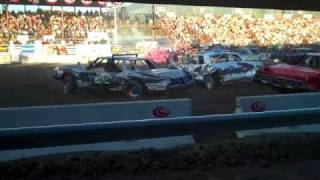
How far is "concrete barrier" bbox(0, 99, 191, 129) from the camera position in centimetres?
1084

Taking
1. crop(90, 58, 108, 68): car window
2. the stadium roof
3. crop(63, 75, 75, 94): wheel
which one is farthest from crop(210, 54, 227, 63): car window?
crop(63, 75, 75, 94): wheel

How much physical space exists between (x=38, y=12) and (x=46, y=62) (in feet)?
18.1

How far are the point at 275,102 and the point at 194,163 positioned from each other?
21.7 ft

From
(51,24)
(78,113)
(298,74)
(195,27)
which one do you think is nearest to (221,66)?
(298,74)

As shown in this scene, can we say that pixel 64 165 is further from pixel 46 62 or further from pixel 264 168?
pixel 46 62

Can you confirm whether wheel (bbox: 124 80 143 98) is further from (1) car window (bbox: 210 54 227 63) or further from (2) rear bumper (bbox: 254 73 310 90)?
(2) rear bumper (bbox: 254 73 310 90)

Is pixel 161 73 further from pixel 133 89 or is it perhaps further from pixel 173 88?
pixel 133 89

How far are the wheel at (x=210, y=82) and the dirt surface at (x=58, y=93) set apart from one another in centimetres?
24

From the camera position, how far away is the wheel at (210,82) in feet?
77.0

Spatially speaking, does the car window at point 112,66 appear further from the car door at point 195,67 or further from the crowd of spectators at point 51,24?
the crowd of spectators at point 51,24

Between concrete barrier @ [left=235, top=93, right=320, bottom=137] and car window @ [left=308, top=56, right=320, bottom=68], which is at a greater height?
car window @ [left=308, top=56, right=320, bottom=68]

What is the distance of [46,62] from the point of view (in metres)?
26.8

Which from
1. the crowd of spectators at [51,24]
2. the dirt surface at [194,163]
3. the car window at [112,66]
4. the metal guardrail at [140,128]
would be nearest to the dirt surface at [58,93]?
the car window at [112,66]

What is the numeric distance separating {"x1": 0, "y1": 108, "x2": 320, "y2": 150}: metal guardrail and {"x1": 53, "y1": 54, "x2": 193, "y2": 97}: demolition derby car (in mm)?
13771
